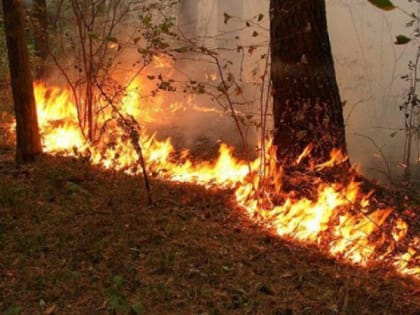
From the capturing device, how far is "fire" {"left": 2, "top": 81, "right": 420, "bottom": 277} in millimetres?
4199

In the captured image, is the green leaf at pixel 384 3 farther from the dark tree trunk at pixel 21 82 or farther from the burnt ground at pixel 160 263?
the dark tree trunk at pixel 21 82

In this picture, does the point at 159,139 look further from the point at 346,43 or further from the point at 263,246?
the point at 346,43

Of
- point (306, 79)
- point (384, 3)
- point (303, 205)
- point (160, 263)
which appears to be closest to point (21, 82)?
point (160, 263)

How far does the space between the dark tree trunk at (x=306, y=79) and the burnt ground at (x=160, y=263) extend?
3.84 ft

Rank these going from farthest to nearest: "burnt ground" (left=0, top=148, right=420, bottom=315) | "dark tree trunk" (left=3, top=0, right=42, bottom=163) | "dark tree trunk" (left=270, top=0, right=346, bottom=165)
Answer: "dark tree trunk" (left=3, top=0, right=42, bottom=163), "dark tree trunk" (left=270, top=0, right=346, bottom=165), "burnt ground" (left=0, top=148, right=420, bottom=315)

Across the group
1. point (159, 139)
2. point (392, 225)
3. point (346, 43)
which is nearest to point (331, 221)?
point (392, 225)

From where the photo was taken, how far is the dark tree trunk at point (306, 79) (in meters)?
5.05

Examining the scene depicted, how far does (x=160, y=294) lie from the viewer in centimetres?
350

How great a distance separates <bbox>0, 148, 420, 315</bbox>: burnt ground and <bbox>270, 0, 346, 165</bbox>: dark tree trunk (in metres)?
1.17

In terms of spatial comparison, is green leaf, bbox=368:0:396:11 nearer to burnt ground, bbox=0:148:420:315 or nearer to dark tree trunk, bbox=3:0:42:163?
burnt ground, bbox=0:148:420:315

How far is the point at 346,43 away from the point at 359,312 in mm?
9567

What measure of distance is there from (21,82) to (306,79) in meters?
3.57

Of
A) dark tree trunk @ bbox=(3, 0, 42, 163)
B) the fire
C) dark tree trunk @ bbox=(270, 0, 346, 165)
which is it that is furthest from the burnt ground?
dark tree trunk @ bbox=(270, 0, 346, 165)

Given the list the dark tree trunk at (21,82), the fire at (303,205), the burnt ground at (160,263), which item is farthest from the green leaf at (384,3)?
the dark tree trunk at (21,82)
